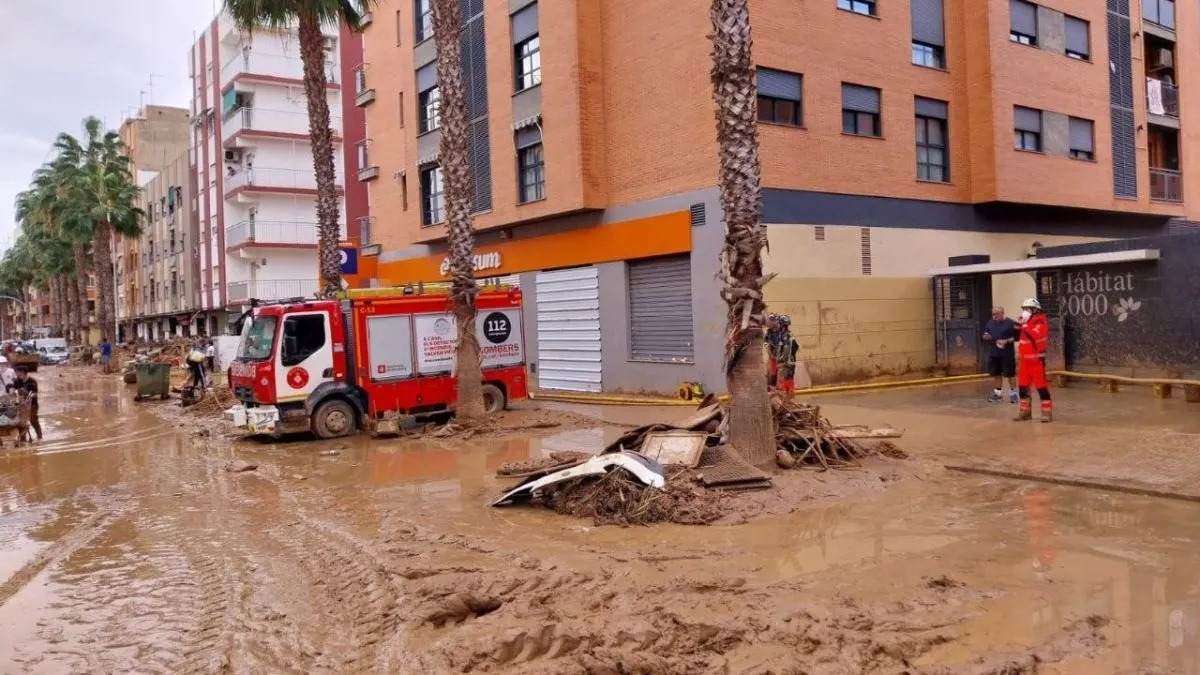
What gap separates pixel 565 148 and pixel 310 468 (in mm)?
11272

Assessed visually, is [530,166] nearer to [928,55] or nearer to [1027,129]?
[928,55]


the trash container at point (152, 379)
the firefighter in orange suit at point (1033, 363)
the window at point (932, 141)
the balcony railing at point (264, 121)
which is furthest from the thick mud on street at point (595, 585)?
the balcony railing at point (264, 121)

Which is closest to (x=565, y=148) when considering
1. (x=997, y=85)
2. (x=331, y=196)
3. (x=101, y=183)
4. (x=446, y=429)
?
(x=331, y=196)

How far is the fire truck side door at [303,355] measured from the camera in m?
14.2

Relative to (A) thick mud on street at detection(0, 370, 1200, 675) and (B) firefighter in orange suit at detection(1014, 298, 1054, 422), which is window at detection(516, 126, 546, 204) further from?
(A) thick mud on street at detection(0, 370, 1200, 675)

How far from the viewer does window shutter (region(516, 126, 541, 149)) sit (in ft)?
71.7

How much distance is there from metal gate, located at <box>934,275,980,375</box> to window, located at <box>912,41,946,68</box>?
538 centimetres

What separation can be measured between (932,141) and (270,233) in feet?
114

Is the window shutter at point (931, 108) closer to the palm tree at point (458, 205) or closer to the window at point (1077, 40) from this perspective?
the window at point (1077, 40)

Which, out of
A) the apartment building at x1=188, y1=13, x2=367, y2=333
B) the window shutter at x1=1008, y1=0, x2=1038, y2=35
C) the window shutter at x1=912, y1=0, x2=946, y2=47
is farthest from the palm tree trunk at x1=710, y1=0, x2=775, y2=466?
the apartment building at x1=188, y1=13, x2=367, y2=333

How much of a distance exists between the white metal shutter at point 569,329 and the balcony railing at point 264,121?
26669mm

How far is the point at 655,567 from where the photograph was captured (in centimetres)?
605

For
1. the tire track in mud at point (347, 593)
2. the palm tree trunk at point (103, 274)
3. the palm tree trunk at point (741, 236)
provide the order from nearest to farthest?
the tire track in mud at point (347, 593) → the palm tree trunk at point (741, 236) → the palm tree trunk at point (103, 274)

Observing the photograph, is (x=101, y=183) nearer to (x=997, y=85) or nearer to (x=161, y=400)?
(x=161, y=400)
